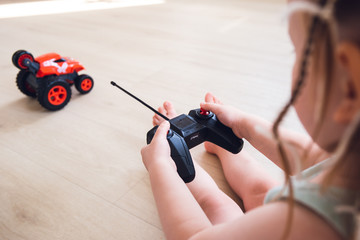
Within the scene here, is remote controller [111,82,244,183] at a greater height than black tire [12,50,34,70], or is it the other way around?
black tire [12,50,34,70]

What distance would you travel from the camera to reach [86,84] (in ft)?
2.96

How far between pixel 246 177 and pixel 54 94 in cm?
53

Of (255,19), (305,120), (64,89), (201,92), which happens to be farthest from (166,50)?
(305,120)

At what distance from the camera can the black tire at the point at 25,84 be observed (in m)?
0.84

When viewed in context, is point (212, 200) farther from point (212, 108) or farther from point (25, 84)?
point (25, 84)

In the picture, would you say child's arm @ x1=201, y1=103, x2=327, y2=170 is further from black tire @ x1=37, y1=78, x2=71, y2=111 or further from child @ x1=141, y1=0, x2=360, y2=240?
black tire @ x1=37, y1=78, x2=71, y2=111

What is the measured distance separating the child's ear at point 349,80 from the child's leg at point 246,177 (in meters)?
0.32

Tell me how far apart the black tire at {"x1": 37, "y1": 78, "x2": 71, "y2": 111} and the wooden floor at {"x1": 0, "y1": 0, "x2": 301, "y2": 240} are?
0.08 feet

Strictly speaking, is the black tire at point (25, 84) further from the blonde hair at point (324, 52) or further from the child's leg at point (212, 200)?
the blonde hair at point (324, 52)

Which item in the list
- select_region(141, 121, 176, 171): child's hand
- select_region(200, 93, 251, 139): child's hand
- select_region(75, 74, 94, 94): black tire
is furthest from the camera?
select_region(75, 74, 94, 94): black tire

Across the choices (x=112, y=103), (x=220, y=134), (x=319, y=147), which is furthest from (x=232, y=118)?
(x=112, y=103)

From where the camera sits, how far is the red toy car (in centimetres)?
79

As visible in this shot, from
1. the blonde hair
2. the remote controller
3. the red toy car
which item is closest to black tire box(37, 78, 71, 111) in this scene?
the red toy car

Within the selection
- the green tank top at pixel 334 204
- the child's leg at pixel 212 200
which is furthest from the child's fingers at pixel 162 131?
the green tank top at pixel 334 204
